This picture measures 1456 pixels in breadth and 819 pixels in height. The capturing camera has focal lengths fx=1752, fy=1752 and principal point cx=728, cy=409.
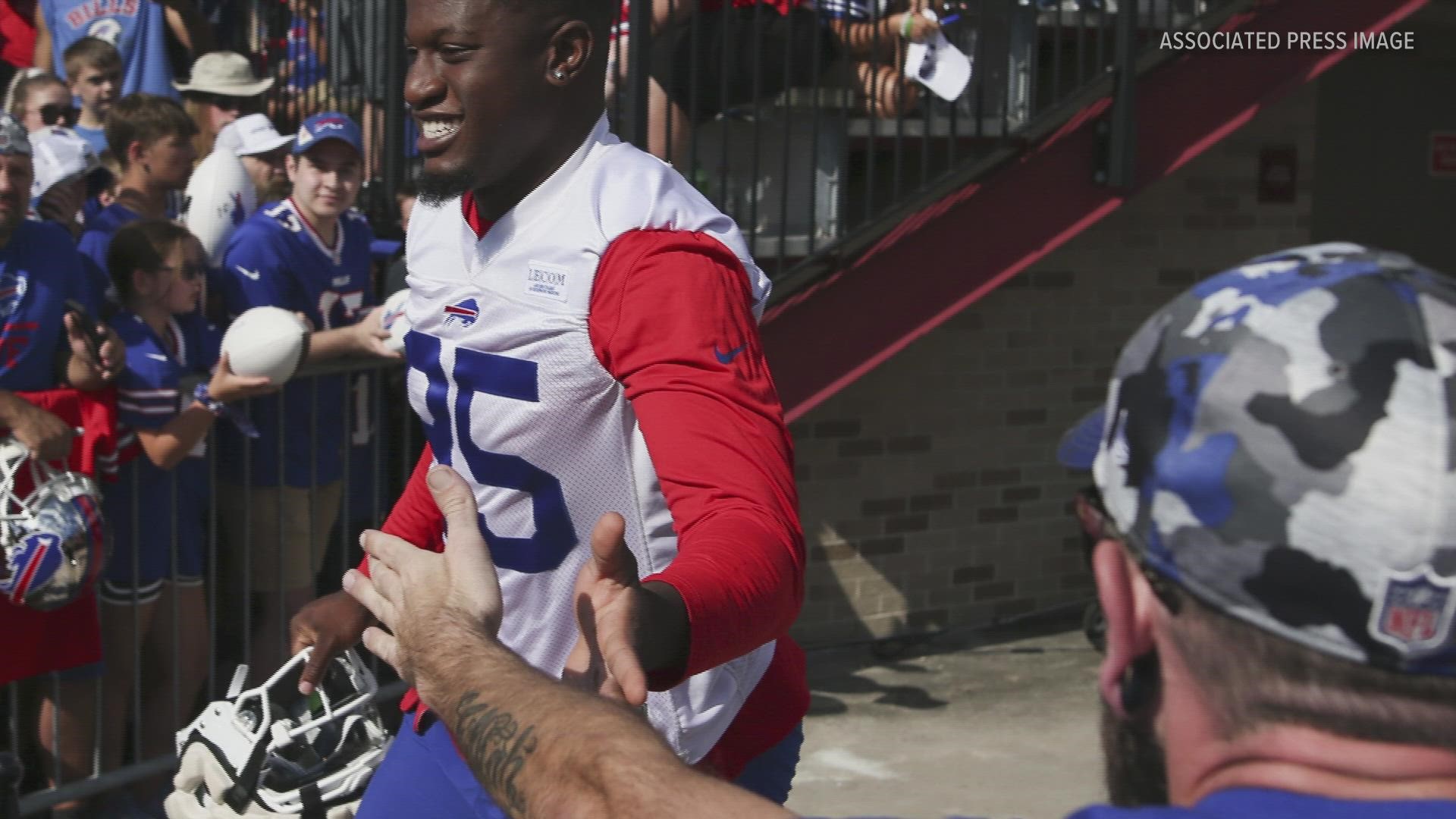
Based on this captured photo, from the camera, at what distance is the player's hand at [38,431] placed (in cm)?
440

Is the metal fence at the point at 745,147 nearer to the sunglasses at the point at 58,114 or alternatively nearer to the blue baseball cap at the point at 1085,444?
the sunglasses at the point at 58,114

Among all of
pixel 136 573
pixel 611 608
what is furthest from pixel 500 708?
pixel 136 573

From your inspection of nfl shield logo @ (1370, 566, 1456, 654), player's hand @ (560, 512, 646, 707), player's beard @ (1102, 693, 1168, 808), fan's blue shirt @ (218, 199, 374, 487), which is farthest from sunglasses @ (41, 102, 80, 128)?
nfl shield logo @ (1370, 566, 1456, 654)

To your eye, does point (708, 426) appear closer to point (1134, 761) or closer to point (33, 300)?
point (1134, 761)

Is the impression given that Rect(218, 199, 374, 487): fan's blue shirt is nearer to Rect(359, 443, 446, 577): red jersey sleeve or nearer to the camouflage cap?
Rect(359, 443, 446, 577): red jersey sleeve

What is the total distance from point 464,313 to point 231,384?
223 centimetres

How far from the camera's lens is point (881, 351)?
5.86 metres

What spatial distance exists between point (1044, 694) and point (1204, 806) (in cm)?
547

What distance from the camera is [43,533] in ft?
14.0

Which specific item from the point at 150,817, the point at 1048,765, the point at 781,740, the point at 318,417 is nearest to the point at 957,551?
the point at 1048,765

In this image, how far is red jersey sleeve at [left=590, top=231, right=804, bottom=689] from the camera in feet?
6.78

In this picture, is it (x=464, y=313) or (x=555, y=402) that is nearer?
(x=555, y=402)

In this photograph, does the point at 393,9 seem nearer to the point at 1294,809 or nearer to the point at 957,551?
the point at 957,551

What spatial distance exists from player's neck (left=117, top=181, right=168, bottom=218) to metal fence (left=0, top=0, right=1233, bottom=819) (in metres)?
0.90
